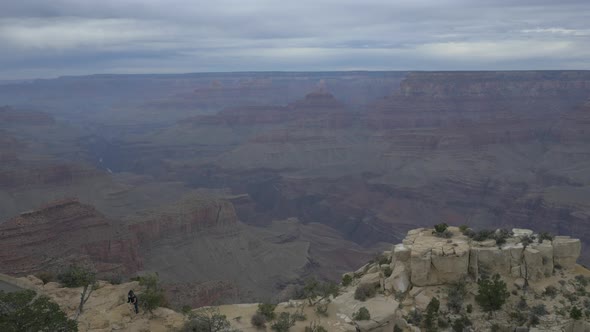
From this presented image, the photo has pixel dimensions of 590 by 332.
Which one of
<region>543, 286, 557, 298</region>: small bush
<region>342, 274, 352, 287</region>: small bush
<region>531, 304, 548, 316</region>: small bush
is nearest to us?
<region>531, 304, 548, 316</region>: small bush

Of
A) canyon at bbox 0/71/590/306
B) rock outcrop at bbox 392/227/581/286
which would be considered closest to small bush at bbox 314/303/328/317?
rock outcrop at bbox 392/227/581/286

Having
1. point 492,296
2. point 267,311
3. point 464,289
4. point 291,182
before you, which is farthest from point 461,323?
point 291,182

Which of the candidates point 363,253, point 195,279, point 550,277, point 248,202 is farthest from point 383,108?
point 550,277

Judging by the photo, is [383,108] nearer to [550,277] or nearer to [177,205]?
[177,205]

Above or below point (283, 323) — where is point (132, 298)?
above

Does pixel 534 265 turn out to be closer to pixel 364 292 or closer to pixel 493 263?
pixel 493 263

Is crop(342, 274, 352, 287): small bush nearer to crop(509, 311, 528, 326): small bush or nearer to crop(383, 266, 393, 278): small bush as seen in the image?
crop(383, 266, 393, 278): small bush
